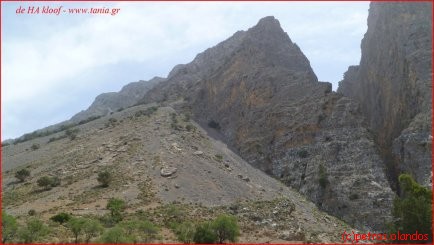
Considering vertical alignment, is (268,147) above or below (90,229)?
above

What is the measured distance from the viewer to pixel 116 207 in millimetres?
46781

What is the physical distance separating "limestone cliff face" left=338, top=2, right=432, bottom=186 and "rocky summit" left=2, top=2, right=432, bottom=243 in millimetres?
200

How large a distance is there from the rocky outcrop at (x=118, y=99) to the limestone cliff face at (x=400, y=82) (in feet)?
177

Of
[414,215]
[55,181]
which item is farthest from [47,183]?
[414,215]

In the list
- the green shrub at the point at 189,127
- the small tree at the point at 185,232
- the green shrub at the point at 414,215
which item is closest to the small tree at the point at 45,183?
the small tree at the point at 185,232

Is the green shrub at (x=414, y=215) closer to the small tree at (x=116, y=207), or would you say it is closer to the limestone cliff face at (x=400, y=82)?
the limestone cliff face at (x=400, y=82)

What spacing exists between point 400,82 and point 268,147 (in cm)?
2136

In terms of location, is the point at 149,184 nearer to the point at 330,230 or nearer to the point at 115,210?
the point at 115,210

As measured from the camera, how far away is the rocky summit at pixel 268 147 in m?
52.7

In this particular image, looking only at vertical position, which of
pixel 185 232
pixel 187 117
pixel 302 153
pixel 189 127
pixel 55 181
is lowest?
pixel 185 232

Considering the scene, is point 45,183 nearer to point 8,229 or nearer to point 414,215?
point 8,229

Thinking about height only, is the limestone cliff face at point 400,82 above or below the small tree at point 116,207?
above

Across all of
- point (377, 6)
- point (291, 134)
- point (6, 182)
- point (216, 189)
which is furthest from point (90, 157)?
point (377, 6)

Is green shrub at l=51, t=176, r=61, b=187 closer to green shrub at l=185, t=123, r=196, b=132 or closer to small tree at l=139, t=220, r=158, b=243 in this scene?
small tree at l=139, t=220, r=158, b=243
